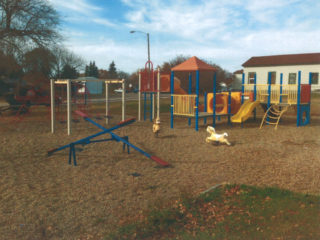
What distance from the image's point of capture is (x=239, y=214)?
3.86m

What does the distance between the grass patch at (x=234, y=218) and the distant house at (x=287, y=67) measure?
39.7 metres

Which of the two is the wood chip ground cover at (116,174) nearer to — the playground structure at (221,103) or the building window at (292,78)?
the playground structure at (221,103)

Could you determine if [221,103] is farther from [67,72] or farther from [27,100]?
[67,72]

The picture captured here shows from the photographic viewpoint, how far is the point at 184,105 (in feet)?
39.2

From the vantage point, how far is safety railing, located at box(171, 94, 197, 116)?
11.7 metres

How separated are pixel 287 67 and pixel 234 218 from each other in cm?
4595

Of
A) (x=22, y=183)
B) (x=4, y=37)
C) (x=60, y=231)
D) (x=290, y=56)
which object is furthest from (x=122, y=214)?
(x=290, y=56)

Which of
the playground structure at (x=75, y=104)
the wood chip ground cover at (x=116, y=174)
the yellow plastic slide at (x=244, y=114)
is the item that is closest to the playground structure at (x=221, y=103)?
the yellow plastic slide at (x=244, y=114)

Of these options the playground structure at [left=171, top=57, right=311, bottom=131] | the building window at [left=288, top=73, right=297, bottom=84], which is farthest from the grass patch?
the building window at [left=288, top=73, right=297, bottom=84]

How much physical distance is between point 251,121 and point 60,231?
11.8 meters

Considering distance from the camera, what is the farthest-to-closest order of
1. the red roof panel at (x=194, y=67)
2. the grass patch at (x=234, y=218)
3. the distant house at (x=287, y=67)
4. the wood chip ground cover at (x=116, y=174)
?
1. the distant house at (x=287, y=67)
2. the red roof panel at (x=194, y=67)
3. the wood chip ground cover at (x=116, y=174)
4. the grass patch at (x=234, y=218)

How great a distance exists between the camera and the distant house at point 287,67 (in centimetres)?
4291

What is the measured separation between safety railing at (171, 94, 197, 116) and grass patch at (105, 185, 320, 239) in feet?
23.7

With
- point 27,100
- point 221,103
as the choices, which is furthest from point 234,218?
point 27,100
